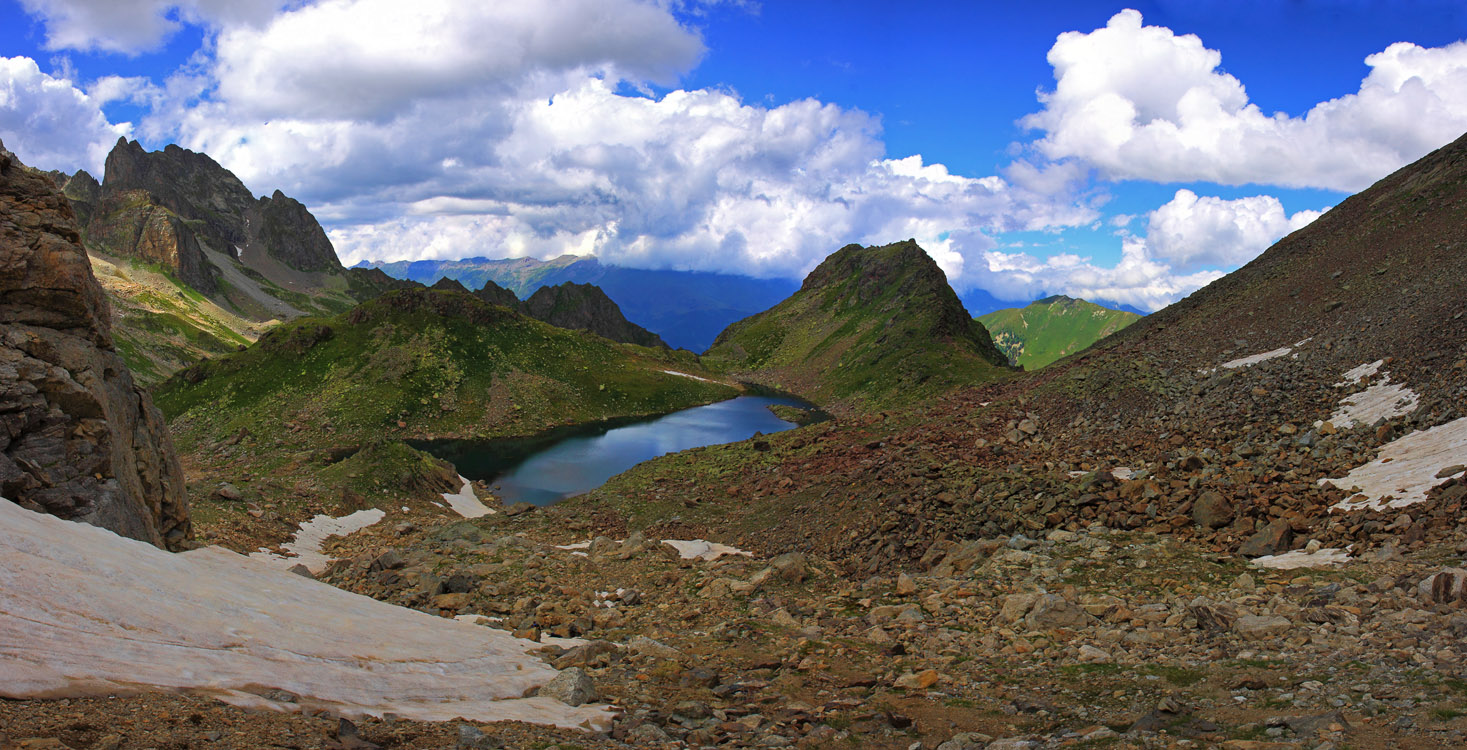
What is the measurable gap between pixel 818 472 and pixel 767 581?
1815 cm

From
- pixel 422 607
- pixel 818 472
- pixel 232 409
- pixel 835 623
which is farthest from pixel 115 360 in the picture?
pixel 232 409

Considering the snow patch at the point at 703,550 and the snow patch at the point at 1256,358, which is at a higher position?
the snow patch at the point at 1256,358

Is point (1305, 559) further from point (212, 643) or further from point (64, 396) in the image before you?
point (64, 396)

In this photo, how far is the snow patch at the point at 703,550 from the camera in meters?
27.1

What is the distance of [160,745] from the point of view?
699 cm

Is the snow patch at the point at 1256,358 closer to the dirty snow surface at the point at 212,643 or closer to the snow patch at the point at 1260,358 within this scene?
the snow patch at the point at 1260,358

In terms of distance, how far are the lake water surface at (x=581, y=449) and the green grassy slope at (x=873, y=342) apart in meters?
20.0

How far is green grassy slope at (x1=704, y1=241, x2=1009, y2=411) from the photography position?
108 meters

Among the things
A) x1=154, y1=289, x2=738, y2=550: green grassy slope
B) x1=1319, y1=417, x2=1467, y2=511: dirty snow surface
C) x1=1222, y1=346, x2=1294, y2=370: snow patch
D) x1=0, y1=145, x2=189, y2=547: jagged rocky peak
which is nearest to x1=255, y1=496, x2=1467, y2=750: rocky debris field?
x1=1319, y1=417, x2=1467, y2=511: dirty snow surface

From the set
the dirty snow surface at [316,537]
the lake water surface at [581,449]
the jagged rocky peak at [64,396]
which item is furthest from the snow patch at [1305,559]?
the lake water surface at [581,449]

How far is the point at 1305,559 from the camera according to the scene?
1590 cm

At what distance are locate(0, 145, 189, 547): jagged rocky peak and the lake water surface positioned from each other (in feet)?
132

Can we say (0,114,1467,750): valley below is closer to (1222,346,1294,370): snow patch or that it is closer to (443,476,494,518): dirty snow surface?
(1222,346,1294,370): snow patch

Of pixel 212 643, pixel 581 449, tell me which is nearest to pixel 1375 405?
pixel 212 643
